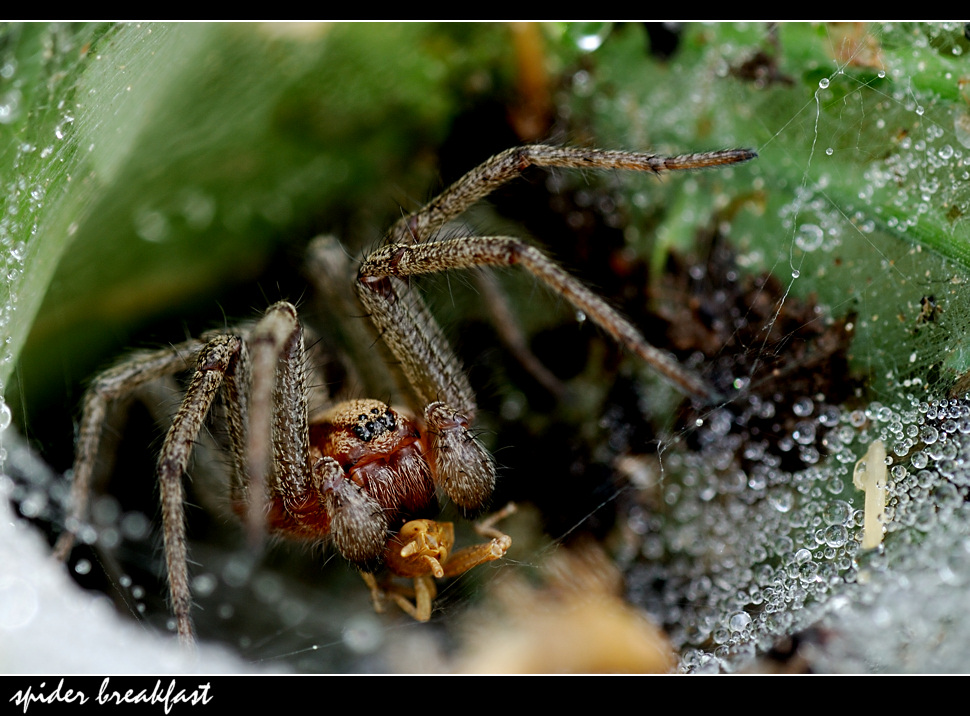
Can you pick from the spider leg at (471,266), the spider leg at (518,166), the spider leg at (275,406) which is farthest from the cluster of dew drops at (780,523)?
the spider leg at (275,406)

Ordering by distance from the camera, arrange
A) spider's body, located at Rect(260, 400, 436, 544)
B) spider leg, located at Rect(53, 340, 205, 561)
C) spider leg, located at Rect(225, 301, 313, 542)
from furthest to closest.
→ spider leg, located at Rect(53, 340, 205, 561)
spider's body, located at Rect(260, 400, 436, 544)
spider leg, located at Rect(225, 301, 313, 542)

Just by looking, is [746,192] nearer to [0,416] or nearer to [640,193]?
[640,193]

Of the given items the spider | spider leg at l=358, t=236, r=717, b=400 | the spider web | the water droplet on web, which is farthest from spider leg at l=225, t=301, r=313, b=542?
the water droplet on web

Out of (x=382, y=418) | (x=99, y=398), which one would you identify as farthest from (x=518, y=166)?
(x=99, y=398)

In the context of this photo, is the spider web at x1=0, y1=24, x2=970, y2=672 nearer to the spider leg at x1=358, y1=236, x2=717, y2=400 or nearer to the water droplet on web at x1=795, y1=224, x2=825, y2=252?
the water droplet on web at x1=795, y1=224, x2=825, y2=252
